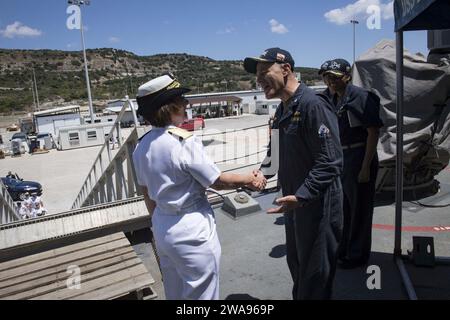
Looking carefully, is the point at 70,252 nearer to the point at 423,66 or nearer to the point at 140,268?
the point at 140,268

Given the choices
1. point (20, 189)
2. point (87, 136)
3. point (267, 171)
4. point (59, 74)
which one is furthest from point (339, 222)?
point (59, 74)

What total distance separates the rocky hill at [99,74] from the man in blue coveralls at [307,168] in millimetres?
69158

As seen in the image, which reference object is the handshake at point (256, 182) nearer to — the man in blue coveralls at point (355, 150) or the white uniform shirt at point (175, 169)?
the white uniform shirt at point (175, 169)

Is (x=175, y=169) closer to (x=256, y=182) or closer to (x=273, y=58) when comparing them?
(x=256, y=182)

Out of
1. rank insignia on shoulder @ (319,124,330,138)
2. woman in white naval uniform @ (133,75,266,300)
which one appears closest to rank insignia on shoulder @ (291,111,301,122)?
rank insignia on shoulder @ (319,124,330,138)

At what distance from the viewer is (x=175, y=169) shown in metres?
1.87

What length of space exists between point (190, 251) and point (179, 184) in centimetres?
37

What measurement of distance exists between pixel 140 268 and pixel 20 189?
14.9 m

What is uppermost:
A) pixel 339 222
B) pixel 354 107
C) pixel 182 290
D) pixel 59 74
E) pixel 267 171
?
pixel 59 74

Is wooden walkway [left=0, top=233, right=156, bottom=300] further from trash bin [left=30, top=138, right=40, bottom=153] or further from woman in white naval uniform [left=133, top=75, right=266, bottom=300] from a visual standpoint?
trash bin [left=30, top=138, right=40, bottom=153]

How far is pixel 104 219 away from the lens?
13.6 ft

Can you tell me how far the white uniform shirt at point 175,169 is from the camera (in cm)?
186

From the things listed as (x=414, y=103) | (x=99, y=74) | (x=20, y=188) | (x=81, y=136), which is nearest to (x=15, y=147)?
(x=81, y=136)

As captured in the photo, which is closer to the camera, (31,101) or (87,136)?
(87,136)
